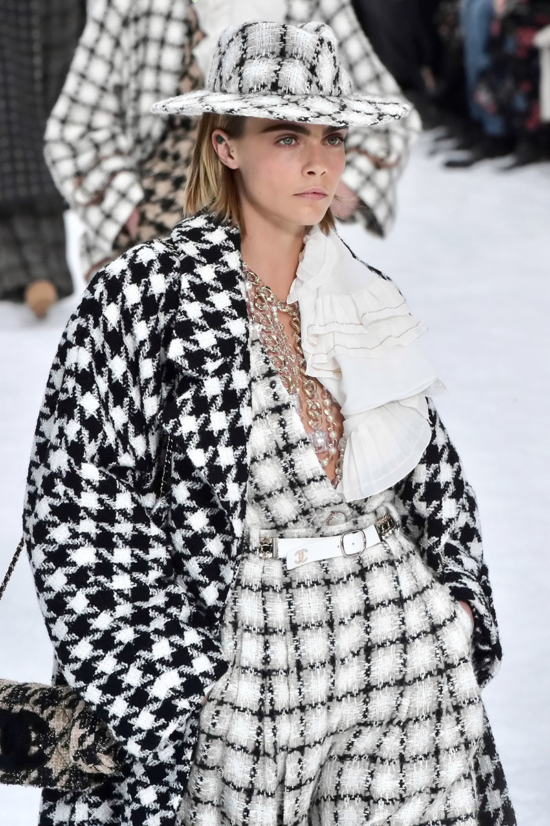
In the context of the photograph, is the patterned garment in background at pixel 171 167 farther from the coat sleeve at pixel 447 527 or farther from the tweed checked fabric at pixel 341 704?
the tweed checked fabric at pixel 341 704

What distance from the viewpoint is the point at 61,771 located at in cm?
168

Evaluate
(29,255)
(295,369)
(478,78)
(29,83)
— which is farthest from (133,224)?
(478,78)

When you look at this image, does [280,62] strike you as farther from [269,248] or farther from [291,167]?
[269,248]

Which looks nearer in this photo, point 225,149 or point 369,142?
point 225,149

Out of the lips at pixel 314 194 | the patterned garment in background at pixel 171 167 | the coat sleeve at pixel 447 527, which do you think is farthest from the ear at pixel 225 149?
the patterned garment in background at pixel 171 167

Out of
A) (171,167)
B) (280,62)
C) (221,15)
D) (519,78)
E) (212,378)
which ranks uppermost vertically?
(519,78)

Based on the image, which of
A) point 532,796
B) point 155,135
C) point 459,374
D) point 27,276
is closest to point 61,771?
point 532,796

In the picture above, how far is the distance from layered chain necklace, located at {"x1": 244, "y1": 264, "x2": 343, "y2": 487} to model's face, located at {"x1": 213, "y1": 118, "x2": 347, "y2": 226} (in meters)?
0.10

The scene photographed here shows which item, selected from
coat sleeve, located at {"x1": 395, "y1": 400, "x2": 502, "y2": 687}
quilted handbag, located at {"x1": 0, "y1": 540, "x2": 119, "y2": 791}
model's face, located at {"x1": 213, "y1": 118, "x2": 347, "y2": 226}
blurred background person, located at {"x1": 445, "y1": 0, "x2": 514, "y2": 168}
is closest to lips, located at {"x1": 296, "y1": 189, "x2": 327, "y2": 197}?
model's face, located at {"x1": 213, "y1": 118, "x2": 347, "y2": 226}

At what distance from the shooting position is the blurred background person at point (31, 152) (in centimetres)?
523

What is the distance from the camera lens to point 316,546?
1763 mm

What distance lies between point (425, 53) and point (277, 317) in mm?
7190

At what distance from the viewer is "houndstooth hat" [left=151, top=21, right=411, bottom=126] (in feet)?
5.68

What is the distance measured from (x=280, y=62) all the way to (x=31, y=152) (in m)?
3.72
